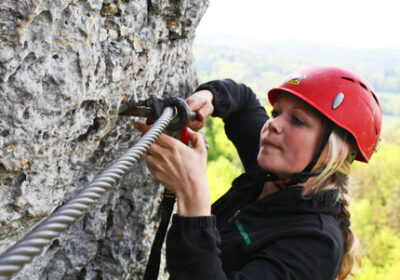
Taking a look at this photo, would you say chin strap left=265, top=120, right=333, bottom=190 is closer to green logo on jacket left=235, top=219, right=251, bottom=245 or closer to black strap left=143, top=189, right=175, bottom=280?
green logo on jacket left=235, top=219, right=251, bottom=245

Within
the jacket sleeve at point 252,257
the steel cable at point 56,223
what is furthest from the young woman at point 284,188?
the steel cable at point 56,223

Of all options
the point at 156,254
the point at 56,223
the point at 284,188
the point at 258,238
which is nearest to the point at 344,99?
the point at 284,188

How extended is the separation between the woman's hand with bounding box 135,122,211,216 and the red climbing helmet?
3.16 ft

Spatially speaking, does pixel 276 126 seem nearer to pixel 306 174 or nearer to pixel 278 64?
pixel 306 174

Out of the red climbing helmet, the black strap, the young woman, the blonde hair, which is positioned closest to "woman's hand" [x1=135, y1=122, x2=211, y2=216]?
the young woman

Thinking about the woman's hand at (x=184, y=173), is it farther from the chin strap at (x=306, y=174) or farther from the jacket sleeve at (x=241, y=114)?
the jacket sleeve at (x=241, y=114)

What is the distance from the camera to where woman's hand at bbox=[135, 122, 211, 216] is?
165 centimetres

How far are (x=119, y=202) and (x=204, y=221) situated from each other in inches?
54.0

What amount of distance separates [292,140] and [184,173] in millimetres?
814

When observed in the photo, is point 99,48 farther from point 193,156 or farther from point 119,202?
point 119,202

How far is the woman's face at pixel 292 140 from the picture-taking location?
214 centimetres

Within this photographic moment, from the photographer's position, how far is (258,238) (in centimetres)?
197

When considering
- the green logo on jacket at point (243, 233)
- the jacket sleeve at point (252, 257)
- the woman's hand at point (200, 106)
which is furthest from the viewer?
the woman's hand at point (200, 106)

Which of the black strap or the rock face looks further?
the black strap
